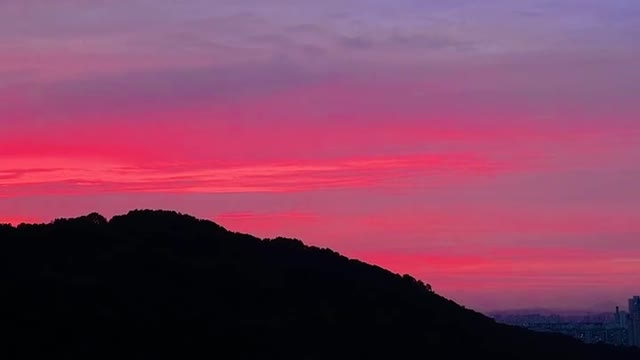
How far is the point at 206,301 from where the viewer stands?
199ft

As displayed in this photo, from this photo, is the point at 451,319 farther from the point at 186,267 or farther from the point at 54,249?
the point at 54,249

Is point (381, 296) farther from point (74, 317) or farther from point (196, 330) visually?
point (74, 317)

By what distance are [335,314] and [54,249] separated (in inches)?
592

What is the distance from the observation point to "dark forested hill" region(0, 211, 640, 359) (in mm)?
51219

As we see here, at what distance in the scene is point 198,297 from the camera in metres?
60.9

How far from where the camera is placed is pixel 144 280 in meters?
60.6

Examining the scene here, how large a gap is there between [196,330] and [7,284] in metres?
8.40

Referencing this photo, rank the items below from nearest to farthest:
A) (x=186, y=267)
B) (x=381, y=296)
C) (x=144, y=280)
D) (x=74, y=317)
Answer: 1. (x=74, y=317)
2. (x=144, y=280)
3. (x=186, y=267)
4. (x=381, y=296)

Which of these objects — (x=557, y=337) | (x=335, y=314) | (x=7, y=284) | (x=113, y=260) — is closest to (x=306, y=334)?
(x=335, y=314)

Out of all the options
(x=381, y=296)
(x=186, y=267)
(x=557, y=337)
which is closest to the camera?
(x=186, y=267)

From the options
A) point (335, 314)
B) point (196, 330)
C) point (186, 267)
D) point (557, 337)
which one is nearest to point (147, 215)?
point (186, 267)

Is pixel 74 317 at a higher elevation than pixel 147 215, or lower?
lower

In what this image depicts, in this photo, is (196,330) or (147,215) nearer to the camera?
(196,330)

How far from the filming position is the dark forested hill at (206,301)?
51.2 metres
